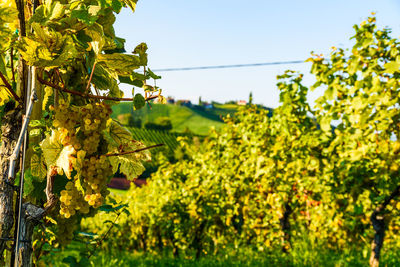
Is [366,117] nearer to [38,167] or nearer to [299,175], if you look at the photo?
[299,175]

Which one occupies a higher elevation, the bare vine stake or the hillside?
the hillside

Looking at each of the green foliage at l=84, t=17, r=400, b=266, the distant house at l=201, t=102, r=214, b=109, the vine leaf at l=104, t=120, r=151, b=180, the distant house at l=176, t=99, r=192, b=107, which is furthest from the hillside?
the vine leaf at l=104, t=120, r=151, b=180

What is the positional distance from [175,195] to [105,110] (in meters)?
5.67

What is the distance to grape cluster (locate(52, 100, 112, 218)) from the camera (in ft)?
2.99

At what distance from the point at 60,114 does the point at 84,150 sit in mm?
114

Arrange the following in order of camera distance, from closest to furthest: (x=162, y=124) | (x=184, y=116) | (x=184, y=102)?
(x=162, y=124) < (x=184, y=116) < (x=184, y=102)

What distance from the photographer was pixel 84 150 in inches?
36.9

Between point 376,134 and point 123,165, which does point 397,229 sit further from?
point 123,165

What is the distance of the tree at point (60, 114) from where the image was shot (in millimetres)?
888

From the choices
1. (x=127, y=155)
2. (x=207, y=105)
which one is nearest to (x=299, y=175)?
(x=127, y=155)

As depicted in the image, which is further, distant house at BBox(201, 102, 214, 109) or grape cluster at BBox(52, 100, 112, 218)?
distant house at BBox(201, 102, 214, 109)

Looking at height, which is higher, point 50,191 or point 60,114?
point 60,114

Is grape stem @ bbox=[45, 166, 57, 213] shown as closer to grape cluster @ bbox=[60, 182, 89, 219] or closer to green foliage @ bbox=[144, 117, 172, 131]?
grape cluster @ bbox=[60, 182, 89, 219]

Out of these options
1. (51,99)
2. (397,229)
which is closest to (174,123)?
(397,229)
